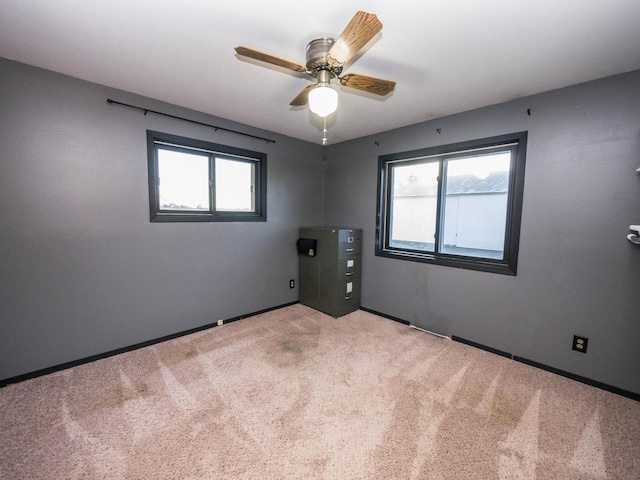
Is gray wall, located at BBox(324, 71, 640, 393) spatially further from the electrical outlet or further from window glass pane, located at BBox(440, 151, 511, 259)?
window glass pane, located at BBox(440, 151, 511, 259)

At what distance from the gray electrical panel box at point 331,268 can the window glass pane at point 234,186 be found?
91 centimetres

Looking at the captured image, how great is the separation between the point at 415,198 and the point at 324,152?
64.0 inches

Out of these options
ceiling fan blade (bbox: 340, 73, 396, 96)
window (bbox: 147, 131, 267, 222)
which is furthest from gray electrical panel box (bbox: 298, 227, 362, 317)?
ceiling fan blade (bbox: 340, 73, 396, 96)

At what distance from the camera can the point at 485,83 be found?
2174 mm

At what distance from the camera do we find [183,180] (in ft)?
9.61

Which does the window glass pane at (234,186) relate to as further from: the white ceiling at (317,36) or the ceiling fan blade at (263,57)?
the ceiling fan blade at (263,57)

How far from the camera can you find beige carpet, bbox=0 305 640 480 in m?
1.43

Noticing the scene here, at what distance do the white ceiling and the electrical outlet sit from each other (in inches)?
80.1

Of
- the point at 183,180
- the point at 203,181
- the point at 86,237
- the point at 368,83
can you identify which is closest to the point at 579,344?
the point at 368,83

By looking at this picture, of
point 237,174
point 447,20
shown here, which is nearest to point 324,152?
point 237,174

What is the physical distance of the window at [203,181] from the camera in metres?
2.72

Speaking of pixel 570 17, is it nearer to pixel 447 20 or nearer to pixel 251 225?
pixel 447 20

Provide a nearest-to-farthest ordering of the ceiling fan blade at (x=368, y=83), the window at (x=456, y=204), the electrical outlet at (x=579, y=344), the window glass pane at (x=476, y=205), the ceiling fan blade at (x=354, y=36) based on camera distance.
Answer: the ceiling fan blade at (x=354, y=36)
the ceiling fan blade at (x=368, y=83)
the electrical outlet at (x=579, y=344)
the window at (x=456, y=204)
the window glass pane at (x=476, y=205)

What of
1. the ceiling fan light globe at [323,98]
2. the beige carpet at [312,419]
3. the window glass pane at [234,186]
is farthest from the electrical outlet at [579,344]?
the window glass pane at [234,186]
